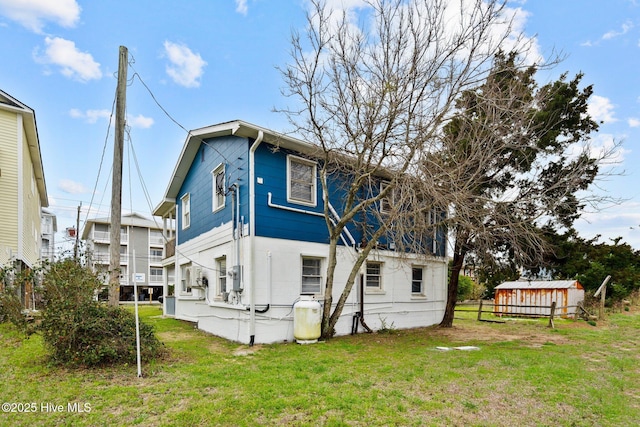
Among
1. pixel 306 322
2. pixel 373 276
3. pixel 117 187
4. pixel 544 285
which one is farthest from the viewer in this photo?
pixel 544 285

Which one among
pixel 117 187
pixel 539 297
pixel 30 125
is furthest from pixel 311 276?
pixel 30 125

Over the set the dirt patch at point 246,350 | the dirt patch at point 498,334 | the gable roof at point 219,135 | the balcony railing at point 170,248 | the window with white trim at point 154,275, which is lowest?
the window with white trim at point 154,275

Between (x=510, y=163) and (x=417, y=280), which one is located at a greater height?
(x=510, y=163)

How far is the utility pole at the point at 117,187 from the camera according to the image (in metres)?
7.52

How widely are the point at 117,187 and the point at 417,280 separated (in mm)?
10221

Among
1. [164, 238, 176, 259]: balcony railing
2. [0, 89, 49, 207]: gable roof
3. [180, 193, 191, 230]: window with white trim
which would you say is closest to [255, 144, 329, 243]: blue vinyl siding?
[180, 193, 191, 230]: window with white trim

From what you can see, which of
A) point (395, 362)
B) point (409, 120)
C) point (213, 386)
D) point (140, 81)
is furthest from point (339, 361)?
point (140, 81)

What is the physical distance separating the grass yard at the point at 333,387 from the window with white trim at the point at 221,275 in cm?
234

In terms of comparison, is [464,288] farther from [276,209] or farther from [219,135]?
[219,135]

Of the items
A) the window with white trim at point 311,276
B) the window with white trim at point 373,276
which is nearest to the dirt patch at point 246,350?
the window with white trim at point 311,276

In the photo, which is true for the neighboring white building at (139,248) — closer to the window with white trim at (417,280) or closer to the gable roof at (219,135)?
the gable roof at (219,135)

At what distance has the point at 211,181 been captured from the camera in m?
12.0

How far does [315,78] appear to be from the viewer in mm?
8945

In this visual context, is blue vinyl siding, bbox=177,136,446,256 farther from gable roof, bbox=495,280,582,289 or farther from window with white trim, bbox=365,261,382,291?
gable roof, bbox=495,280,582,289
